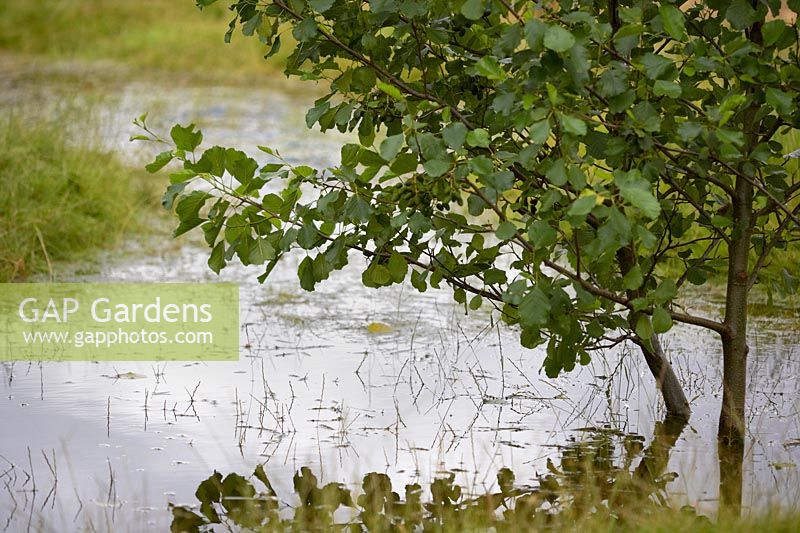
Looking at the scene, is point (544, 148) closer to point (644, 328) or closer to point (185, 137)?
point (644, 328)

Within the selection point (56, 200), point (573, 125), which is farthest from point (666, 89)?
point (56, 200)

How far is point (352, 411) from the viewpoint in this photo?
4.41m

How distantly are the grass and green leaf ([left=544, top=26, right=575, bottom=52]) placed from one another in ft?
44.0

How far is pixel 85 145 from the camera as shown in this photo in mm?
8227

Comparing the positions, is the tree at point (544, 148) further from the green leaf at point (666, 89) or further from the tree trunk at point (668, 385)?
the tree trunk at point (668, 385)

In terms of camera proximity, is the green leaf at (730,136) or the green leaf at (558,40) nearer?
the green leaf at (558,40)

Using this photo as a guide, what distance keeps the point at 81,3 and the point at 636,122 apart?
20.2 meters

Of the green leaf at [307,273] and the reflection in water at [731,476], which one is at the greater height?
the green leaf at [307,273]

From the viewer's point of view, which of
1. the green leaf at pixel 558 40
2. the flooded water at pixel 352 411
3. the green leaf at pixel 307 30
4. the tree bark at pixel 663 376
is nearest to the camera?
the green leaf at pixel 558 40

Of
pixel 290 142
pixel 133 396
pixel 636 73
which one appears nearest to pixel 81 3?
pixel 290 142

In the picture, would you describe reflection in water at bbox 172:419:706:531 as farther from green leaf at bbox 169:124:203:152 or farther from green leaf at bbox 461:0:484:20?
green leaf at bbox 461:0:484:20

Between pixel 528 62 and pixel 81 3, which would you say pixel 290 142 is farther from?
pixel 81 3

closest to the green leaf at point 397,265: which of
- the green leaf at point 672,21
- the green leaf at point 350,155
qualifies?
the green leaf at point 350,155

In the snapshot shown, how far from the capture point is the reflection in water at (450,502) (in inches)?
133
